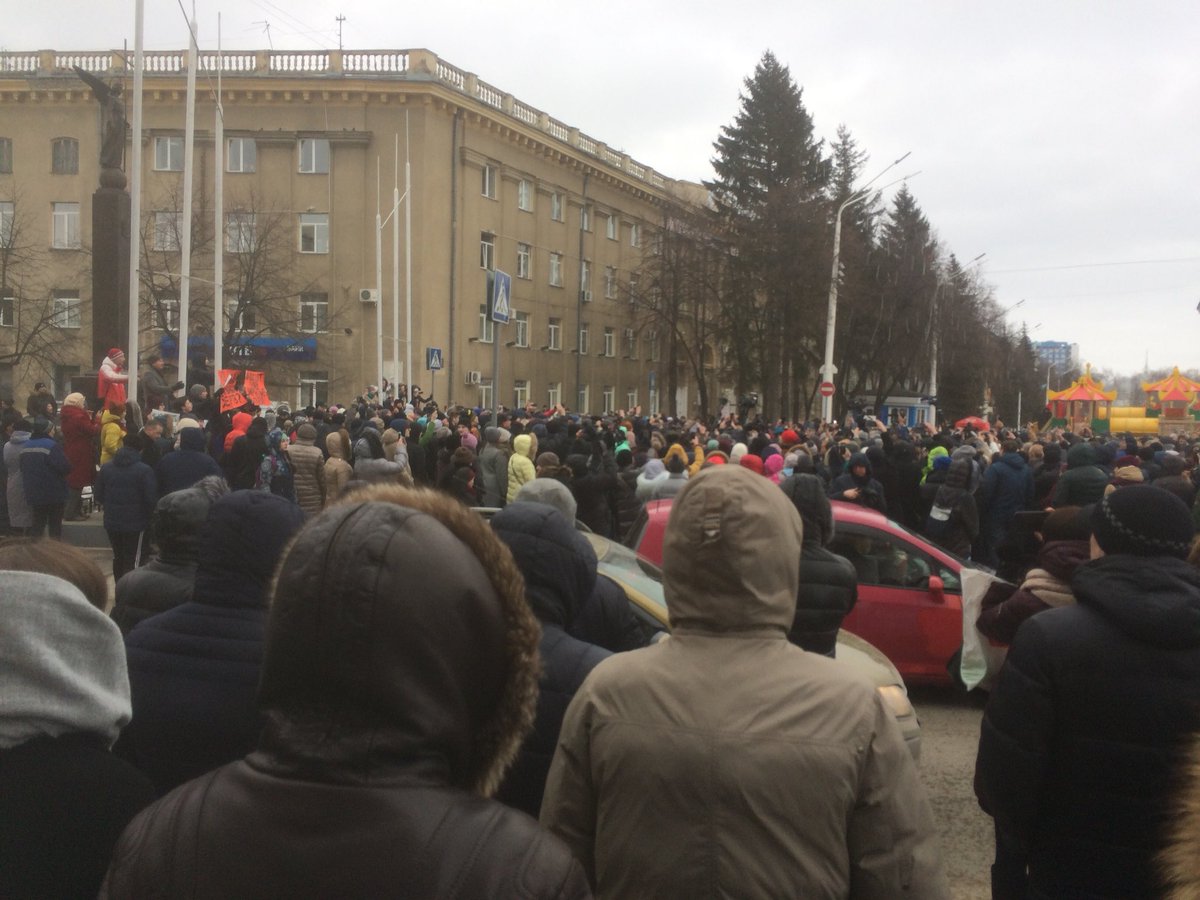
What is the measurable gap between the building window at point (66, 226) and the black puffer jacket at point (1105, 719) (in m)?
49.3

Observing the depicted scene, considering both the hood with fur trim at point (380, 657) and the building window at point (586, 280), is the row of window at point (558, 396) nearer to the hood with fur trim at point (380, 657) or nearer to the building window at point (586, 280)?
the building window at point (586, 280)

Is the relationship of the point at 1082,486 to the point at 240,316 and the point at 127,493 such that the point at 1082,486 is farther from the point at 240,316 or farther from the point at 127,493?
the point at 240,316

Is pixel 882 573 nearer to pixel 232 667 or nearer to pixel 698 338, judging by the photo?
pixel 232 667

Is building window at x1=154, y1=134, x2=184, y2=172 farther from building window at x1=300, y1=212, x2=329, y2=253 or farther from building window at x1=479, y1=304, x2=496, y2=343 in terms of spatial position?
building window at x1=479, y1=304, x2=496, y2=343

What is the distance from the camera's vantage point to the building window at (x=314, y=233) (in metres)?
44.8

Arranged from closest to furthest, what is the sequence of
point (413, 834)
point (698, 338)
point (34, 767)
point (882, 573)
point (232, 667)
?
1. point (413, 834)
2. point (34, 767)
3. point (232, 667)
4. point (882, 573)
5. point (698, 338)

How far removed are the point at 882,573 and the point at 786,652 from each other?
266 inches

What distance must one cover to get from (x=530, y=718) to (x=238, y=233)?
4471cm

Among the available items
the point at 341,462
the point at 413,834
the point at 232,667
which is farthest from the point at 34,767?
the point at 341,462

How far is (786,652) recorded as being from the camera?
243cm

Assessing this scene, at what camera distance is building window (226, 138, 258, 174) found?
146 ft

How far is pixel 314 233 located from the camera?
147 feet

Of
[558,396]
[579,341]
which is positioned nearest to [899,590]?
[558,396]

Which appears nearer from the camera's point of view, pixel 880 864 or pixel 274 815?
pixel 274 815
